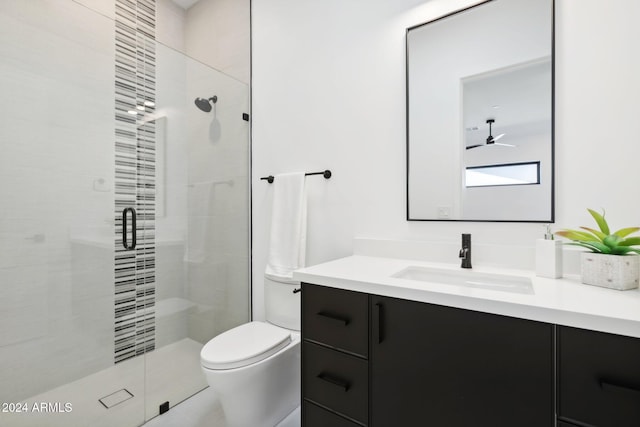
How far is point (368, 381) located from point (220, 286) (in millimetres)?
1302

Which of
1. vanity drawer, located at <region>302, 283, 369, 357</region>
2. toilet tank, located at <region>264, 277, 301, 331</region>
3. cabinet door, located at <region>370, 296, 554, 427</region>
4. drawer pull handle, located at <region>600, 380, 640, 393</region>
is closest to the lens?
drawer pull handle, located at <region>600, 380, 640, 393</region>

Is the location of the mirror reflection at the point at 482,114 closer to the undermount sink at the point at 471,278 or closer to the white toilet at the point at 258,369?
the undermount sink at the point at 471,278

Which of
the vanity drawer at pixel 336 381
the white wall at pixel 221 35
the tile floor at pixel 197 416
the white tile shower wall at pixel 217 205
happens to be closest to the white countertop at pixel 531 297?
the vanity drawer at pixel 336 381

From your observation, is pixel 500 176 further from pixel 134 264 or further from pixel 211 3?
pixel 211 3

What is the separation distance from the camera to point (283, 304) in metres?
1.72

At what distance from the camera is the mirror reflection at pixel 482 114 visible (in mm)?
1198

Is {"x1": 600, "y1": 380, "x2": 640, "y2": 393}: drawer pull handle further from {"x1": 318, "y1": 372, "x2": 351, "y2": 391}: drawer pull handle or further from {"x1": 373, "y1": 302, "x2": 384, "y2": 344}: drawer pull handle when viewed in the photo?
{"x1": 318, "y1": 372, "x2": 351, "y2": 391}: drawer pull handle

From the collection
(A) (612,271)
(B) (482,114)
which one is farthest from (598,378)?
(B) (482,114)

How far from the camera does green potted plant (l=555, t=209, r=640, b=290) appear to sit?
911 mm

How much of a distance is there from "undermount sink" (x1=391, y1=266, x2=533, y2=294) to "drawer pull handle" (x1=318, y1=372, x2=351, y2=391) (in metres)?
0.43

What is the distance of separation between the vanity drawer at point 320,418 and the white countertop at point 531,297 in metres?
0.48

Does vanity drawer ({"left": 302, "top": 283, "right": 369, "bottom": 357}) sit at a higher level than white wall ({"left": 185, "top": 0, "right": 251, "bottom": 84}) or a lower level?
lower

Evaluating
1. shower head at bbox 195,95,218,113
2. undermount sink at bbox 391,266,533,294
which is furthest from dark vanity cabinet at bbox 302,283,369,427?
shower head at bbox 195,95,218,113

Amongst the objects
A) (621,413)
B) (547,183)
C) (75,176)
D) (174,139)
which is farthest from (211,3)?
(621,413)
